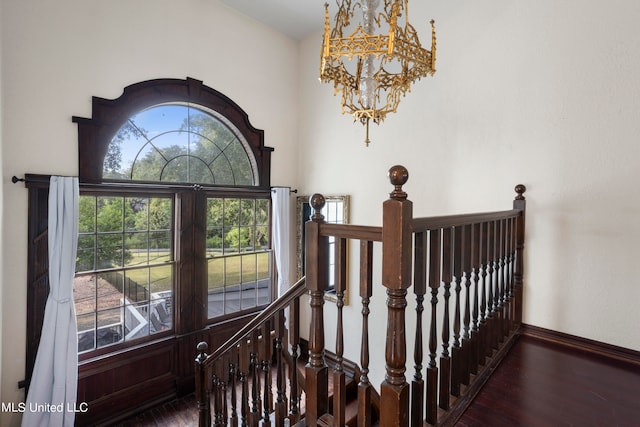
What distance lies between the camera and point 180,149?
3605mm

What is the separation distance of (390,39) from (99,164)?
2.87m

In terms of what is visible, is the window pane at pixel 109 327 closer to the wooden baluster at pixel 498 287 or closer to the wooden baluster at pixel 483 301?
the wooden baluster at pixel 483 301

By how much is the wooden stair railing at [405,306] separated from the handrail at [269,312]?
1.01 feet

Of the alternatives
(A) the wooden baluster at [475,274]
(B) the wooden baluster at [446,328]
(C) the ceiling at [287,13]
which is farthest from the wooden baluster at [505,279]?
(C) the ceiling at [287,13]

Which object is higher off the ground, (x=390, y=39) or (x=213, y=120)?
(x=213, y=120)

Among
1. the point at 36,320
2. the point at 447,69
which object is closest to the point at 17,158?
the point at 36,320

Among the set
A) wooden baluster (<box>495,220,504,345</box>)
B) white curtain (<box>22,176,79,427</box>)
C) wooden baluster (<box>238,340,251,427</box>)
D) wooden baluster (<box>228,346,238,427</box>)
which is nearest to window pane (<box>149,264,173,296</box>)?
white curtain (<box>22,176,79,427</box>)

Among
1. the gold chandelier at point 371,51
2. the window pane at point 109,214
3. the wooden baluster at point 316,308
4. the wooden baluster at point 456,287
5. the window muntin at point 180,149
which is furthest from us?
the window muntin at point 180,149

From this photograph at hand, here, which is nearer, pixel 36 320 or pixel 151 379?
pixel 36 320

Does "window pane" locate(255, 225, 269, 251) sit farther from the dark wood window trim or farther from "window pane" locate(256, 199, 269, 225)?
the dark wood window trim

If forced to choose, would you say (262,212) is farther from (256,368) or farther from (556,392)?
(556,392)

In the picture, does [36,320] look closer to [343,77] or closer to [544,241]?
[343,77]

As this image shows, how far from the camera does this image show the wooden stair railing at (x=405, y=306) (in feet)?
3.44

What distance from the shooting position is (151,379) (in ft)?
11.1
